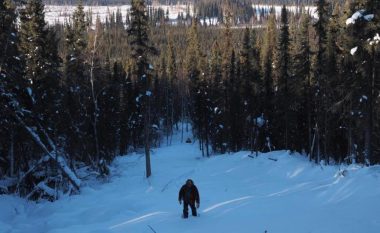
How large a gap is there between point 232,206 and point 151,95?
76.1 ft

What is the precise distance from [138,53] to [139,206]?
51.3 feet

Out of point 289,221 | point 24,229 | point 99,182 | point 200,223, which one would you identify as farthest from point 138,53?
point 289,221

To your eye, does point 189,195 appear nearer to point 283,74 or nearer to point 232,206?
point 232,206

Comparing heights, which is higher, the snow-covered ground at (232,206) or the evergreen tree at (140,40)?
the evergreen tree at (140,40)

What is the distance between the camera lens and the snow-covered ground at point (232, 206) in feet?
41.7

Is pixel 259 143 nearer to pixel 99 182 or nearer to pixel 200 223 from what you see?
pixel 99 182

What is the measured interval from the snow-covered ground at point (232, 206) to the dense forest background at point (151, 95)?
2829 millimetres

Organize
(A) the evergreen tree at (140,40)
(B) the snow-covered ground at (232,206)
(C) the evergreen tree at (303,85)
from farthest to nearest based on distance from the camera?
(C) the evergreen tree at (303,85)
(A) the evergreen tree at (140,40)
(B) the snow-covered ground at (232,206)

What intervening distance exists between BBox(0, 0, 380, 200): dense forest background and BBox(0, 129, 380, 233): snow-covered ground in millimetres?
2829

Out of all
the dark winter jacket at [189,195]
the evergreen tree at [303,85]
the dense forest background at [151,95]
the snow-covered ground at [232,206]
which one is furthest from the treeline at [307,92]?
the dark winter jacket at [189,195]

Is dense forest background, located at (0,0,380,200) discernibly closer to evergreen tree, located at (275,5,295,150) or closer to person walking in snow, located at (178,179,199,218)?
evergreen tree, located at (275,5,295,150)

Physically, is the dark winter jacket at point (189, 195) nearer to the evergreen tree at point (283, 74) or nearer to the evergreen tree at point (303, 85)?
the evergreen tree at point (303, 85)

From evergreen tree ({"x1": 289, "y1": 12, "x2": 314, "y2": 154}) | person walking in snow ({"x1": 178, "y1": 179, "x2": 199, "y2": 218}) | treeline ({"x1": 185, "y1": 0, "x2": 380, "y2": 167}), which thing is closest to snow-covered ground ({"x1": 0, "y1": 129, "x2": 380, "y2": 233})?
person walking in snow ({"x1": 178, "y1": 179, "x2": 199, "y2": 218})

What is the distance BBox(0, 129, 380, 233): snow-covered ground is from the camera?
1272cm
